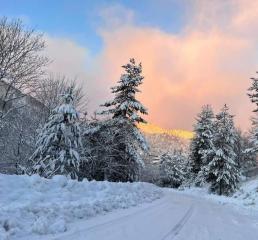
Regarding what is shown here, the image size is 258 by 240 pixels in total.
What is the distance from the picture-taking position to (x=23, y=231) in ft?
23.3

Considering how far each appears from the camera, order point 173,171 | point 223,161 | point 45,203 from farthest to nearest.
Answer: point 173,171, point 223,161, point 45,203

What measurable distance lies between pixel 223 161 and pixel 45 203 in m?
40.3

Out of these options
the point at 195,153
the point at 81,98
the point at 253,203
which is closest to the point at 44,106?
the point at 81,98

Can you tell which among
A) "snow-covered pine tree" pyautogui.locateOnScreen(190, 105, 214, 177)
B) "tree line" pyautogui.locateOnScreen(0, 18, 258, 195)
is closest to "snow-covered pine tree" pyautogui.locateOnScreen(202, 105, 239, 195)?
"tree line" pyautogui.locateOnScreen(0, 18, 258, 195)

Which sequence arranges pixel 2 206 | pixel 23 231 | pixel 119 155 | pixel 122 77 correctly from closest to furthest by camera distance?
pixel 23 231 → pixel 2 206 → pixel 119 155 → pixel 122 77

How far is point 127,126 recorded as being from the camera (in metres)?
34.1

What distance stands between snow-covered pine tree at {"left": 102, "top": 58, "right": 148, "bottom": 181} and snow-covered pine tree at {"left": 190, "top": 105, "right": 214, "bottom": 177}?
2659 cm

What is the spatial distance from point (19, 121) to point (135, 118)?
9.88 m

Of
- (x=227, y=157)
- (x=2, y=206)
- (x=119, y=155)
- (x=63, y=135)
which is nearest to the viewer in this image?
(x=2, y=206)

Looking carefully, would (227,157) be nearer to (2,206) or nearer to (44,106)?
(44,106)

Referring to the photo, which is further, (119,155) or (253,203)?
(119,155)

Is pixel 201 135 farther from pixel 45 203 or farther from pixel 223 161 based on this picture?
pixel 45 203

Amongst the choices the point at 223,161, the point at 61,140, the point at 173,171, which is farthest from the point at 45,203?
the point at 173,171

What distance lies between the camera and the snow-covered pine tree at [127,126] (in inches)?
1308
